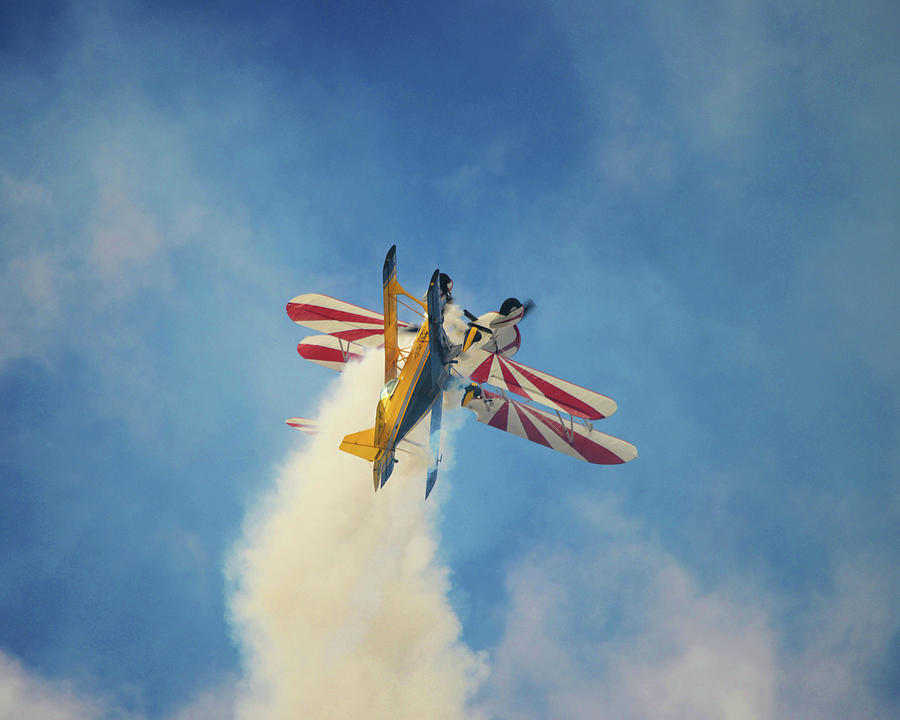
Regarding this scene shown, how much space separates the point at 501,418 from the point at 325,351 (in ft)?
20.5

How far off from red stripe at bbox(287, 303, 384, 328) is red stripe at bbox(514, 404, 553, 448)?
510 centimetres

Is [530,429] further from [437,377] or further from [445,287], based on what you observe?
[445,287]

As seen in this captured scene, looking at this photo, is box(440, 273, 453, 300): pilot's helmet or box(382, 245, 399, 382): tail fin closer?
box(382, 245, 399, 382): tail fin

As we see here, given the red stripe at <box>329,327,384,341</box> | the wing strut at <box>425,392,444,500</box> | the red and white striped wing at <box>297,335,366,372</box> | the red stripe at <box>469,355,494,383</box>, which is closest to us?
the wing strut at <box>425,392,444,500</box>

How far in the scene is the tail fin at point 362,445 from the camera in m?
19.6

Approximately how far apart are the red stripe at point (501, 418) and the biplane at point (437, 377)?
1.2 inches

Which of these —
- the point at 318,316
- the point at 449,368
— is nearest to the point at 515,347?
the point at 449,368

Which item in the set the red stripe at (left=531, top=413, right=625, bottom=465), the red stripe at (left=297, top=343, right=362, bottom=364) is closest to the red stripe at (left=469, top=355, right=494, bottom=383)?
the red stripe at (left=531, top=413, right=625, bottom=465)

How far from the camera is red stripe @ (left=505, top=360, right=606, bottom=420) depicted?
2080 cm

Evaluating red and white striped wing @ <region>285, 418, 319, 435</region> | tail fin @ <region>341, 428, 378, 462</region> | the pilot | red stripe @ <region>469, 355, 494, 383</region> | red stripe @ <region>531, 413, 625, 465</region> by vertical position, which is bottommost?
tail fin @ <region>341, 428, 378, 462</region>

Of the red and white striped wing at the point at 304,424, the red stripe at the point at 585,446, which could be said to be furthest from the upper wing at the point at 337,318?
the red stripe at the point at 585,446

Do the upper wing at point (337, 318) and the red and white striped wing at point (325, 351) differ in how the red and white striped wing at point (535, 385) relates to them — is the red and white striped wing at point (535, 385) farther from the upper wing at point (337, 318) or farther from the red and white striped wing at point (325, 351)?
the red and white striped wing at point (325, 351)

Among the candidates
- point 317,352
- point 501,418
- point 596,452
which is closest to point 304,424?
point 317,352

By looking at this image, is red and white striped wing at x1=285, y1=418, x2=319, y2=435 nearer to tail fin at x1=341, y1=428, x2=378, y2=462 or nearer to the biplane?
the biplane
